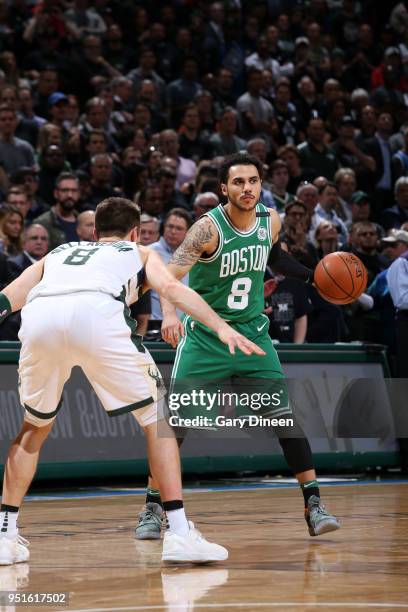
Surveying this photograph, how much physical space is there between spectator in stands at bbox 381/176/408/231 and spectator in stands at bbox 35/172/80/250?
4865 millimetres

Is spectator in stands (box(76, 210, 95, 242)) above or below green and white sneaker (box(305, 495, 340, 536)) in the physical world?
above

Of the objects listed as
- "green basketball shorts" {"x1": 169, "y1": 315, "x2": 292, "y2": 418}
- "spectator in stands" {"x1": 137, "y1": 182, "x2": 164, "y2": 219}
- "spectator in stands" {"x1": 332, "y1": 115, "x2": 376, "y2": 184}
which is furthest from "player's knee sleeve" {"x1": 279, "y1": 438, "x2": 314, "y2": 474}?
"spectator in stands" {"x1": 332, "y1": 115, "x2": 376, "y2": 184}

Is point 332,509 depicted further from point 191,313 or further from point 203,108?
point 203,108

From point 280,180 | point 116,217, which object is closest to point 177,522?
point 116,217

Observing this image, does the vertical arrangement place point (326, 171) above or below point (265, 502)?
above

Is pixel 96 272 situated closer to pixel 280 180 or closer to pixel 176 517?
pixel 176 517

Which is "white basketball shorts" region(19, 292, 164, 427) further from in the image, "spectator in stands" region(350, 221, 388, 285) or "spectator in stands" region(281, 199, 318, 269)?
"spectator in stands" region(350, 221, 388, 285)

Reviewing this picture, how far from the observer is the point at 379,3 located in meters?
21.5

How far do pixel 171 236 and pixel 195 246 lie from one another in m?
4.25

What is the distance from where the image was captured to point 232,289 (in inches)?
272

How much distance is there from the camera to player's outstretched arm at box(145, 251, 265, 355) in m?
5.08

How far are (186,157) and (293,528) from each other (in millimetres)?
8869

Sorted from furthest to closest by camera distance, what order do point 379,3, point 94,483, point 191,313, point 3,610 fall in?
point 379,3 < point 94,483 < point 191,313 < point 3,610

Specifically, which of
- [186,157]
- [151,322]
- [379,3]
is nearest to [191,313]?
[151,322]
